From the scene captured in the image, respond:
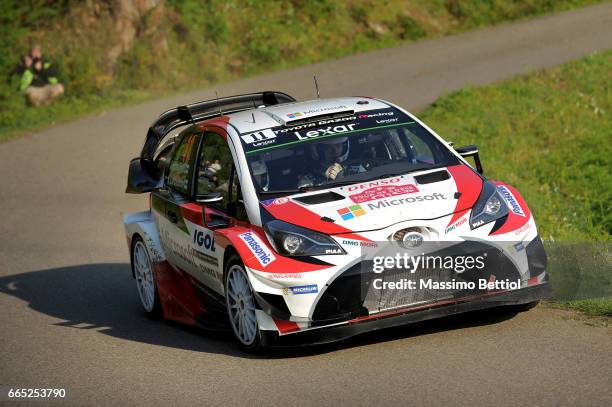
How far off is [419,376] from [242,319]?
5.39 feet

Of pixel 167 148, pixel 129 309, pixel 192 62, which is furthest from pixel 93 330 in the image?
pixel 192 62

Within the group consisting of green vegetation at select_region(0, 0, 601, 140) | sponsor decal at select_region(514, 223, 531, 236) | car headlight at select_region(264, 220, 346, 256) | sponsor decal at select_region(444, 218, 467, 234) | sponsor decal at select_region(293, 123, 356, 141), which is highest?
sponsor decal at select_region(293, 123, 356, 141)

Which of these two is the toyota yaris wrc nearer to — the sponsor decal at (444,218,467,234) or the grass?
the sponsor decal at (444,218,467,234)

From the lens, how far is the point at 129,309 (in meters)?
11.2

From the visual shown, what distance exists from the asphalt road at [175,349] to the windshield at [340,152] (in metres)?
1.24

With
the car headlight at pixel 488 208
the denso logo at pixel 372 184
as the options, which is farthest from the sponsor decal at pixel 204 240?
the car headlight at pixel 488 208

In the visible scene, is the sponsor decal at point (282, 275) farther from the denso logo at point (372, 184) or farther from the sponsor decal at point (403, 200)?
the denso logo at point (372, 184)

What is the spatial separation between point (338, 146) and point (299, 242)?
148 centimetres

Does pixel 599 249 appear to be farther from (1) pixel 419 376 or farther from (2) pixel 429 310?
(1) pixel 419 376

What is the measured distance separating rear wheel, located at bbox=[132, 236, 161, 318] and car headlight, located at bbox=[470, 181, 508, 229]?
3402mm

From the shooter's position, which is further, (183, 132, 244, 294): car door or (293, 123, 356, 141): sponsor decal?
(293, 123, 356, 141): sponsor decal

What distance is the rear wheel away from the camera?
10.5m

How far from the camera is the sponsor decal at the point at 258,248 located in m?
7.96

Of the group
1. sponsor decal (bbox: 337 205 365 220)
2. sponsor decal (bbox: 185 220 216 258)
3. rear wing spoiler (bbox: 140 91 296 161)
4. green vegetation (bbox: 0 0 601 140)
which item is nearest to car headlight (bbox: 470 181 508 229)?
sponsor decal (bbox: 337 205 365 220)
